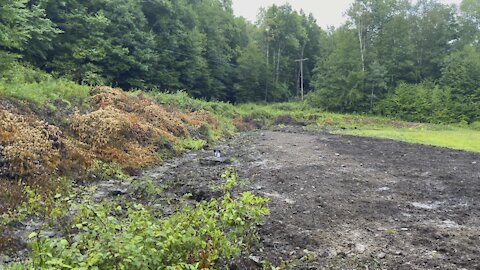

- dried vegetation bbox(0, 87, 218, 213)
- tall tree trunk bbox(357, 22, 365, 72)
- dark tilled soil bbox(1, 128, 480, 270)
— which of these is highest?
tall tree trunk bbox(357, 22, 365, 72)

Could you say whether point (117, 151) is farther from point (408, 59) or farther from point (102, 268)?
point (408, 59)

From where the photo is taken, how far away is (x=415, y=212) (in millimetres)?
7371

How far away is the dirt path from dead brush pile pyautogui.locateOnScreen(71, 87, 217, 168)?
137cm

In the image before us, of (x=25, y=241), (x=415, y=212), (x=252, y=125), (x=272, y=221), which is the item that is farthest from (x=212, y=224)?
(x=252, y=125)

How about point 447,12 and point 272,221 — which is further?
point 447,12

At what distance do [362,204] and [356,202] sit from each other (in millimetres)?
156

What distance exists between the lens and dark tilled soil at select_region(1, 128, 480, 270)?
5316 mm

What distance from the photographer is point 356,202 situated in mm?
7941

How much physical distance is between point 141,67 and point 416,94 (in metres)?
25.6

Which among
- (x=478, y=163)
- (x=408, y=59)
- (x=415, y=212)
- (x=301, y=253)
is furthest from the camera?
(x=408, y=59)

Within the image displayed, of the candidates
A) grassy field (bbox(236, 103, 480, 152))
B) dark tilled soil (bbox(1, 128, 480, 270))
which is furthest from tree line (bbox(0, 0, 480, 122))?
dark tilled soil (bbox(1, 128, 480, 270))

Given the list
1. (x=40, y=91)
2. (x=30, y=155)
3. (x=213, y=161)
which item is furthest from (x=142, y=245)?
(x=40, y=91)

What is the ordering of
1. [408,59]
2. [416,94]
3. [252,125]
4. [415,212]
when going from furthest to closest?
[408,59], [416,94], [252,125], [415,212]

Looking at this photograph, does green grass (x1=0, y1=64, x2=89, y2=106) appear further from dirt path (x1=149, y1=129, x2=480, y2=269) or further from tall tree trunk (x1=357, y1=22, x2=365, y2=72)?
tall tree trunk (x1=357, y1=22, x2=365, y2=72)
